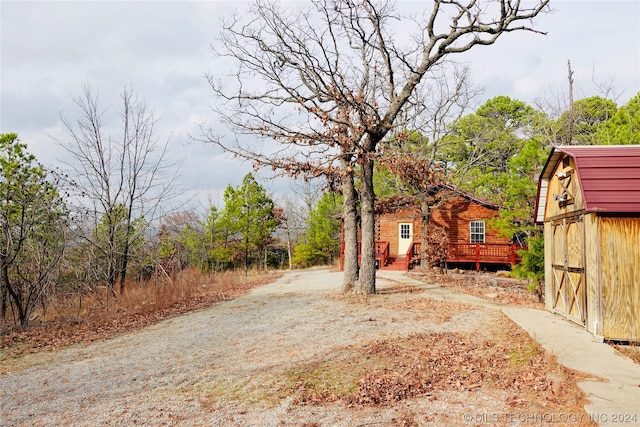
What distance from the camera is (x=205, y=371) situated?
21.9ft

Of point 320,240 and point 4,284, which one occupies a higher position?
point 320,240

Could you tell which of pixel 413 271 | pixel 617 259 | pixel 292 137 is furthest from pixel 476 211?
pixel 617 259

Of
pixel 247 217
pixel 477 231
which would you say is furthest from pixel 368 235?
pixel 247 217

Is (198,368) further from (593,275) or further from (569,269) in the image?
(569,269)

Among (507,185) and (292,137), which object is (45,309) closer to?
(292,137)

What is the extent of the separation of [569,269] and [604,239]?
5.36ft

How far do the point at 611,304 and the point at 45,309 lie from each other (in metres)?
13.4

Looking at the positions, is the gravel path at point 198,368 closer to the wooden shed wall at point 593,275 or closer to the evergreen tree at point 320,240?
the wooden shed wall at point 593,275

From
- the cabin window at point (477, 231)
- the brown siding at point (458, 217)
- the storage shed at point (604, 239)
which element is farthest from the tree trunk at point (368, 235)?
the cabin window at point (477, 231)

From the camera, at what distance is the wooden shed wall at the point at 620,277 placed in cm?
721

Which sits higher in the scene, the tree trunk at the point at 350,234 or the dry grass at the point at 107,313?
the tree trunk at the point at 350,234

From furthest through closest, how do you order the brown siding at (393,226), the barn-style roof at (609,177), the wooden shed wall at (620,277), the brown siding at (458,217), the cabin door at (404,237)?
the cabin door at (404,237), the brown siding at (393,226), the brown siding at (458,217), the barn-style roof at (609,177), the wooden shed wall at (620,277)

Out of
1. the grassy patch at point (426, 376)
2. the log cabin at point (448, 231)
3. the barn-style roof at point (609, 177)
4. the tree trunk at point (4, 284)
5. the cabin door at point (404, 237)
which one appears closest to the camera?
the grassy patch at point (426, 376)

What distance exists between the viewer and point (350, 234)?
14.6m
